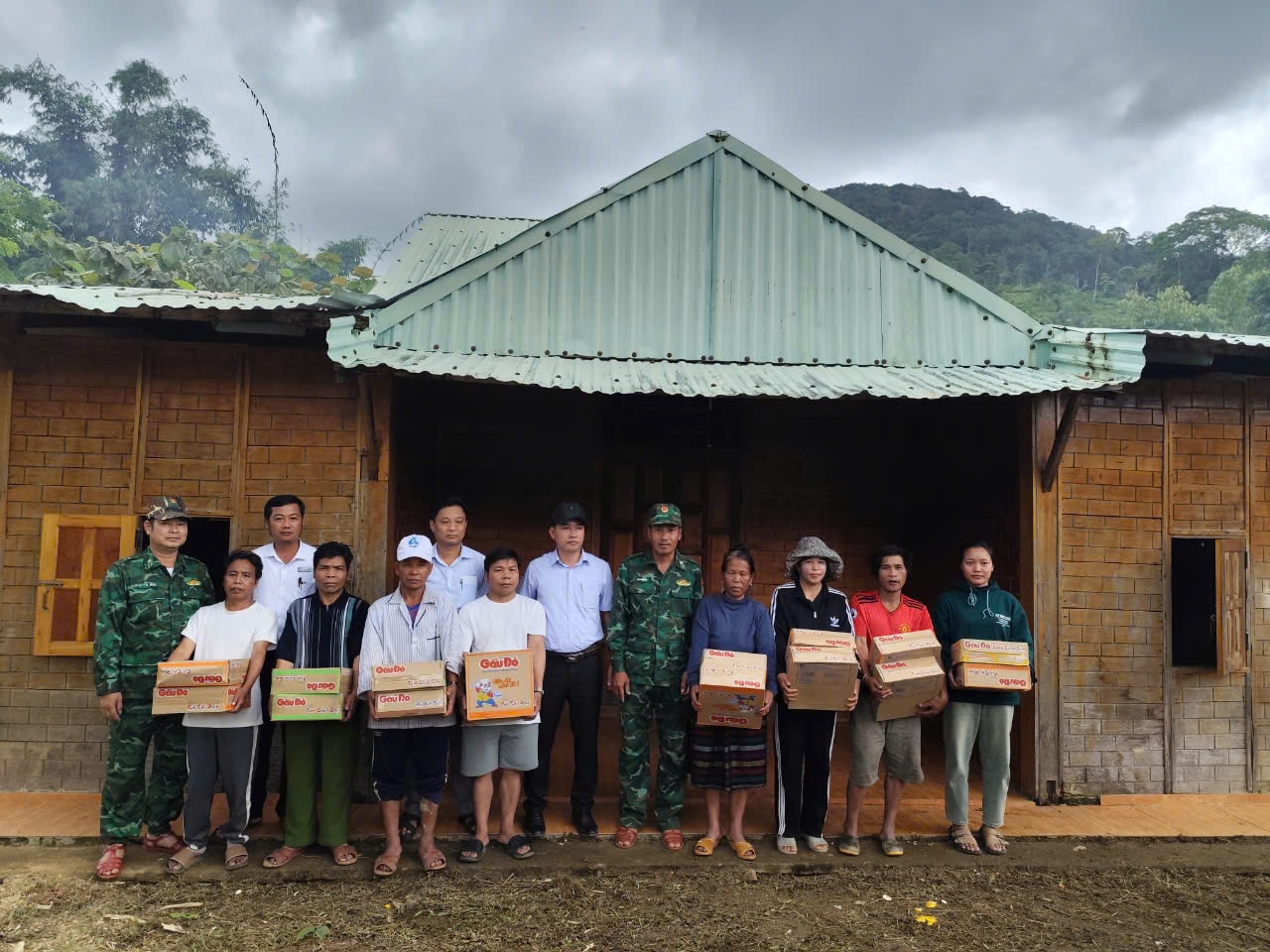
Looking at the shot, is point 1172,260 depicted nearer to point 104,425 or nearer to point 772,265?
point 772,265

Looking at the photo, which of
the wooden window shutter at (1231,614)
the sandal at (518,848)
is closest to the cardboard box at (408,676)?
the sandal at (518,848)

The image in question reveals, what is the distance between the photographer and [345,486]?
520cm

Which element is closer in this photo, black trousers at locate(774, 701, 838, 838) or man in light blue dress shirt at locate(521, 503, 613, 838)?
black trousers at locate(774, 701, 838, 838)

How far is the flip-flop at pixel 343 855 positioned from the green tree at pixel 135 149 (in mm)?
30557

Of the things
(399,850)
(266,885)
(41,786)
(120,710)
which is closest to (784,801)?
(399,850)

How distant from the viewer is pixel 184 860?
4094 millimetres

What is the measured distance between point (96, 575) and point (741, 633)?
12.9ft

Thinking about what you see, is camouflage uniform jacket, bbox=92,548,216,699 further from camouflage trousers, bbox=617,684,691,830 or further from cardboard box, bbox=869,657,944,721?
cardboard box, bbox=869,657,944,721

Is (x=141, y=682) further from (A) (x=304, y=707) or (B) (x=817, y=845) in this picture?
(B) (x=817, y=845)

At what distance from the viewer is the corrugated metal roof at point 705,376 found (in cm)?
475

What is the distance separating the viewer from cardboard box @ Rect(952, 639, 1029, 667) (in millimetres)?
4418

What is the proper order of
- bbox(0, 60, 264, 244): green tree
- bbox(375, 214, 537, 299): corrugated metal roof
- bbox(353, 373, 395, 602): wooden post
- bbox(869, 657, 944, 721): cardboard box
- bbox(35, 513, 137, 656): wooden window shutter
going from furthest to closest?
1. bbox(0, 60, 264, 244): green tree
2. bbox(375, 214, 537, 299): corrugated metal roof
3. bbox(353, 373, 395, 602): wooden post
4. bbox(35, 513, 137, 656): wooden window shutter
5. bbox(869, 657, 944, 721): cardboard box

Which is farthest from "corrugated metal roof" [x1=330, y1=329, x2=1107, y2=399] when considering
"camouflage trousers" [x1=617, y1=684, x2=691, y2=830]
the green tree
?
the green tree

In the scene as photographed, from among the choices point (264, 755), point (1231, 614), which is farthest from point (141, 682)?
point (1231, 614)
